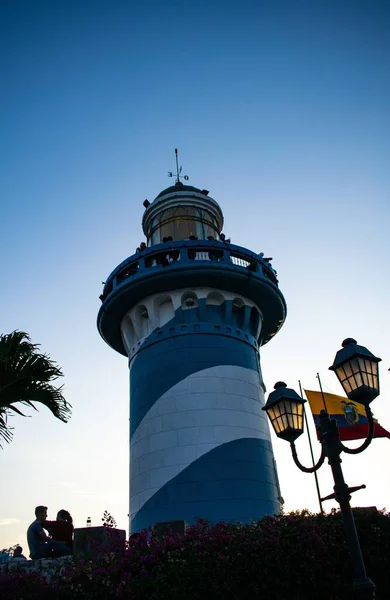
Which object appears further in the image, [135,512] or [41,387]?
[135,512]

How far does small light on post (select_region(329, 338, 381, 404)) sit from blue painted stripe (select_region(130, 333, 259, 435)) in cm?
920

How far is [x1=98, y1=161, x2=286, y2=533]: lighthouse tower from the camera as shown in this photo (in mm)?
15133

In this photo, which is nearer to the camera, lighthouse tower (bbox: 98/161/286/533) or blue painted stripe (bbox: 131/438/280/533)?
blue painted stripe (bbox: 131/438/280/533)

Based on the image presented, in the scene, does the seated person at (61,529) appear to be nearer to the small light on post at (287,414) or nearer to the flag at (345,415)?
the small light on post at (287,414)

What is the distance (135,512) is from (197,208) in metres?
12.1

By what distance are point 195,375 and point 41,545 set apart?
7815mm

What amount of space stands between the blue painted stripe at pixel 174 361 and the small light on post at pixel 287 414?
821 centimetres

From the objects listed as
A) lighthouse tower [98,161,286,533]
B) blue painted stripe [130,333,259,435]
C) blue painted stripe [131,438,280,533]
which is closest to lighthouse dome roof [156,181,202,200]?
lighthouse tower [98,161,286,533]

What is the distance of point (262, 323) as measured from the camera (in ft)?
67.3

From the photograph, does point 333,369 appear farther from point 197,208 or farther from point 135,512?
point 197,208

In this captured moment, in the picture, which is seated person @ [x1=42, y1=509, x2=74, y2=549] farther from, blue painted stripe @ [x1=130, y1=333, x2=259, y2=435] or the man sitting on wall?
blue painted stripe @ [x1=130, y1=333, x2=259, y2=435]

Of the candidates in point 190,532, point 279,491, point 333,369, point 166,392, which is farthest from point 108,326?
point 333,369

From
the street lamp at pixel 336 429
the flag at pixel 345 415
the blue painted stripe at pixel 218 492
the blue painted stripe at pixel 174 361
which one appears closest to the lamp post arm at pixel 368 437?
the street lamp at pixel 336 429

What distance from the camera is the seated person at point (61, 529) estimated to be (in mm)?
10219
